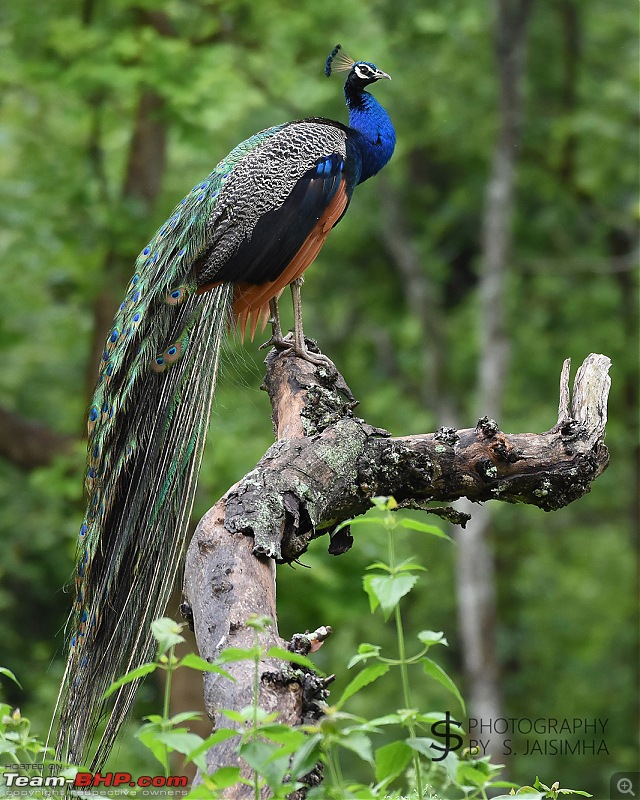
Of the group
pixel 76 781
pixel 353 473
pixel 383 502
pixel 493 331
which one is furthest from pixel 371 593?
pixel 493 331

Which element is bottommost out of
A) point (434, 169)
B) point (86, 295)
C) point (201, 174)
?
point (86, 295)

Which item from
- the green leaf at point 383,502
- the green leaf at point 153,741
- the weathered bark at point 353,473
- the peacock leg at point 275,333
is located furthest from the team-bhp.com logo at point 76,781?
the peacock leg at point 275,333

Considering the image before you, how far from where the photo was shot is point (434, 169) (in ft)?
45.3

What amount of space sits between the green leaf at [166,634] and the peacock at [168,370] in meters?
A: 1.24

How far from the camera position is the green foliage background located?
27.6ft

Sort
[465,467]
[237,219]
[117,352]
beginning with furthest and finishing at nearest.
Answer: [237,219]
[117,352]
[465,467]

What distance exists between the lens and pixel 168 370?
3.57m

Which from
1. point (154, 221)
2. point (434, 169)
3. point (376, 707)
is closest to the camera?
point (154, 221)

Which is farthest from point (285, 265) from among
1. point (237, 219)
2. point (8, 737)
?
point (8, 737)

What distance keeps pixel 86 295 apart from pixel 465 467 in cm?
607

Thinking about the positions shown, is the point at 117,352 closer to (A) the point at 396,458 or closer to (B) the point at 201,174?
(A) the point at 396,458

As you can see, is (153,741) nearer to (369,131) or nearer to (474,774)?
(474,774)

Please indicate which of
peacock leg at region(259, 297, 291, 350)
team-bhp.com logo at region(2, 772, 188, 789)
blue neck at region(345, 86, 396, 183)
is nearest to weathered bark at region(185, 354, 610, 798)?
team-bhp.com logo at region(2, 772, 188, 789)

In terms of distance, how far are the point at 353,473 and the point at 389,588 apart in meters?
1.56
